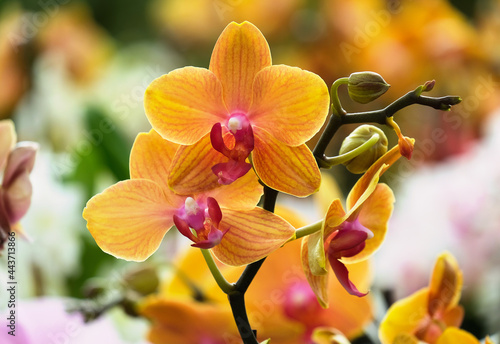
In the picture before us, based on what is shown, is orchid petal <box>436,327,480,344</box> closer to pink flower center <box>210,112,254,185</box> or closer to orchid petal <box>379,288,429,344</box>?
orchid petal <box>379,288,429,344</box>

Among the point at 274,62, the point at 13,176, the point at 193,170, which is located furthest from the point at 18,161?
the point at 274,62

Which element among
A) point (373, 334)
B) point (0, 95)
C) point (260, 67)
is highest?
point (260, 67)

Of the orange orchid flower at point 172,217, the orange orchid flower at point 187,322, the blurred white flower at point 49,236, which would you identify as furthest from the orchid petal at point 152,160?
the blurred white flower at point 49,236

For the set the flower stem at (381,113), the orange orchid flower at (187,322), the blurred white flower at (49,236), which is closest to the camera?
the flower stem at (381,113)

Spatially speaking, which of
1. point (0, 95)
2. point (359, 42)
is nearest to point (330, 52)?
point (359, 42)

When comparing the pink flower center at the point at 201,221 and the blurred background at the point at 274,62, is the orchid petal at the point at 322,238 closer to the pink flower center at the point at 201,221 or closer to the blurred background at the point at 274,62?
the pink flower center at the point at 201,221

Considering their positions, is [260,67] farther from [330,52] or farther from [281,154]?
[330,52]
